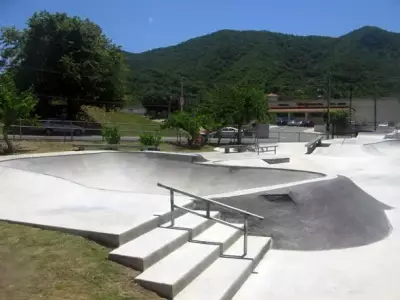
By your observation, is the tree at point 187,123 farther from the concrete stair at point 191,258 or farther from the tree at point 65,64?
the concrete stair at point 191,258

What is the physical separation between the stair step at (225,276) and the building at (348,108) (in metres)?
65.1

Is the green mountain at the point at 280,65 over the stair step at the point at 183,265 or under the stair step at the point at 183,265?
over

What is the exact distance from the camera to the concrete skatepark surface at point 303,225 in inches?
211

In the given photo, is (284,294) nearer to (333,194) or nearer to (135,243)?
(135,243)

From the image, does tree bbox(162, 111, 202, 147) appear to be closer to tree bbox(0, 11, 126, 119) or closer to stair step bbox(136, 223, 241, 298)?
tree bbox(0, 11, 126, 119)

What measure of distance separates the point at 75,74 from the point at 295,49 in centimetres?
7800

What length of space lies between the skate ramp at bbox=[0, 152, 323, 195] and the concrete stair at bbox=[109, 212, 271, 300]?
4.54 meters

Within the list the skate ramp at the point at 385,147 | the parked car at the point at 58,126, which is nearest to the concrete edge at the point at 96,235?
the skate ramp at the point at 385,147

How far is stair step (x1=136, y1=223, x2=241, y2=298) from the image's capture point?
4219 mm

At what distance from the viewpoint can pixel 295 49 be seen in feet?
338

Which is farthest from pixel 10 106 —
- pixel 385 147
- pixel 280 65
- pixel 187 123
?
pixel 280 65

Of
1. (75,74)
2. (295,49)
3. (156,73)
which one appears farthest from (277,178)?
(295,49)

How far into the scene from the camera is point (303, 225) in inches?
279

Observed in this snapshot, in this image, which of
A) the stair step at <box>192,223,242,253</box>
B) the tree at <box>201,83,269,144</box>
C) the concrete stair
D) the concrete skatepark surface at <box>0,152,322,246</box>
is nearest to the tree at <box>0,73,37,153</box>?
the concrete skatepark surface at <box>0,152,322,246</box>
